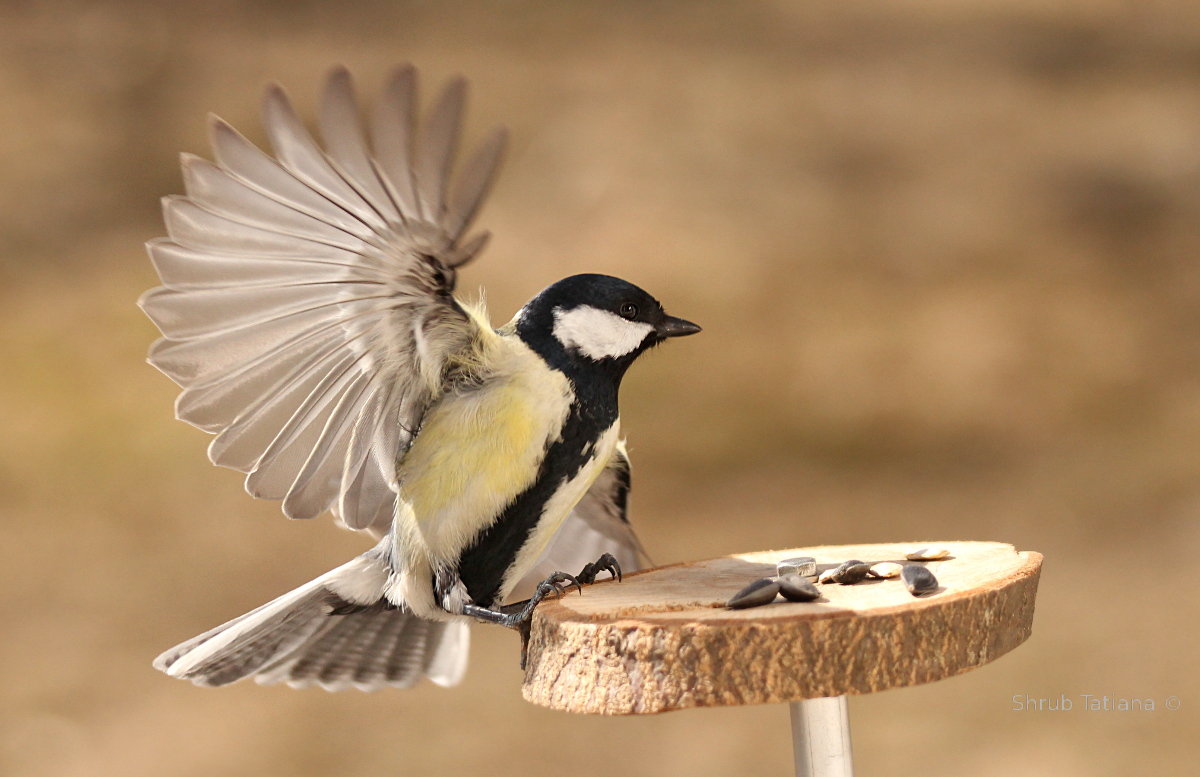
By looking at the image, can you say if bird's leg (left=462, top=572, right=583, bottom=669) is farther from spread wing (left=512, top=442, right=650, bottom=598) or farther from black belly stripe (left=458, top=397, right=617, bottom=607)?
spread wing (left=512, top=442, right=650, bottom=598)

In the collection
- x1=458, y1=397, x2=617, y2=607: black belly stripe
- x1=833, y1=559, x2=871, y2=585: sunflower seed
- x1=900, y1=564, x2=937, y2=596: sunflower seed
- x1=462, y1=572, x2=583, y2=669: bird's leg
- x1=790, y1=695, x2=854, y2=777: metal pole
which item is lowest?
x1=790, y1=695, x2=854, y2=777: metal pole

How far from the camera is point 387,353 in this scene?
1644 mm

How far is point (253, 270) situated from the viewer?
158 cm

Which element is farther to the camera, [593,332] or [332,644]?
[332,644]

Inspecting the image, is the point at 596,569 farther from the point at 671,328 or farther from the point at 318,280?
the point at 318,280

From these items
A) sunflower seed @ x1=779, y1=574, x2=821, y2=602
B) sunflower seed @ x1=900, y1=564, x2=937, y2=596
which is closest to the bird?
sunflower seed @ x1=779, y1=574, x2=821, y2=602

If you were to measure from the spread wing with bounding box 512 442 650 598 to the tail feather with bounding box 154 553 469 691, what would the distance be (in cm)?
20

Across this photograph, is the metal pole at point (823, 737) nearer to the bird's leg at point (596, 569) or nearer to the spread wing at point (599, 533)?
the bird's leg at point (596, 569)

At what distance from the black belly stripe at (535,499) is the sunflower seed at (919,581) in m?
0.50

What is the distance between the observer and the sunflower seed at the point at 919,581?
4.21ft

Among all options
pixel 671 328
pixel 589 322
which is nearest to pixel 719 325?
pixel 671 328

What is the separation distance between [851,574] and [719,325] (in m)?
3.16

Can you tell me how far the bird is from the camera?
4.96 ft

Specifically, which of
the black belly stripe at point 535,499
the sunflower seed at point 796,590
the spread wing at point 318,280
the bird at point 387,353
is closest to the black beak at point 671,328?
the bird at point 387,353
